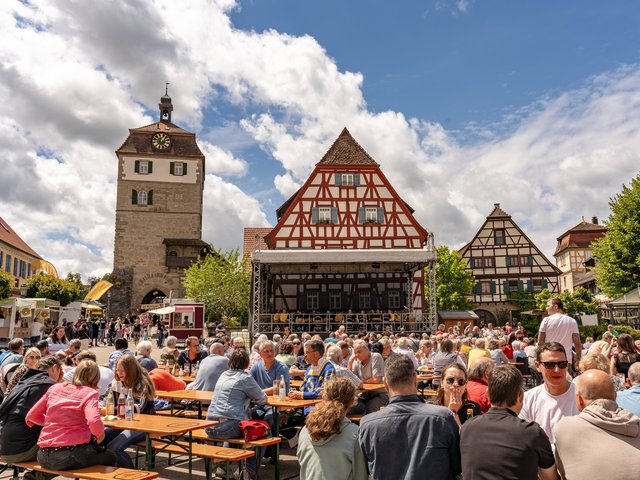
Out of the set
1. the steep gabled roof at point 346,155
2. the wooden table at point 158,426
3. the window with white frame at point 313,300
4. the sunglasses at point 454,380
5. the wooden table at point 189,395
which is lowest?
the wooden table at point 158,426

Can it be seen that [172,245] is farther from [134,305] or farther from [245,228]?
[245,228]

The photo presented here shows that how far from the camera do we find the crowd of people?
301cm

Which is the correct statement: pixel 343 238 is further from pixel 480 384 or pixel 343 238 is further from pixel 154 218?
pixel 480 384

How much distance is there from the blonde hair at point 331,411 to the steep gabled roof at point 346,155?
93.3 ft

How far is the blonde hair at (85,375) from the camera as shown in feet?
16.7

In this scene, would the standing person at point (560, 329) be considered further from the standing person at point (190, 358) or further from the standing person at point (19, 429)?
the standing person at point (19, 429)

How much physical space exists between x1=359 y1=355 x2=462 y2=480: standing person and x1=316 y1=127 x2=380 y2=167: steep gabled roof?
94.5 feet

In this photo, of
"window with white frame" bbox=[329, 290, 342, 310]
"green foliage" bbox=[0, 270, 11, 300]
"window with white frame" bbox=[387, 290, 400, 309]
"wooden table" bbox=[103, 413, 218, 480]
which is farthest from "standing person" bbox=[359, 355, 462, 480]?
"green foliage" bbox=[0, 270, 11, 300]

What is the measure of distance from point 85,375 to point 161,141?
157ft

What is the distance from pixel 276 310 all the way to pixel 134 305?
2210 centimetres

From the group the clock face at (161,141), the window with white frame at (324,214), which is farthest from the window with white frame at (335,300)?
the clock face at (161,141)

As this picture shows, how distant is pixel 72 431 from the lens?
15.8 feet

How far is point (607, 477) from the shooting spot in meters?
2.79

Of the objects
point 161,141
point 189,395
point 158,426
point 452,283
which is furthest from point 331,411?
point 161,141
